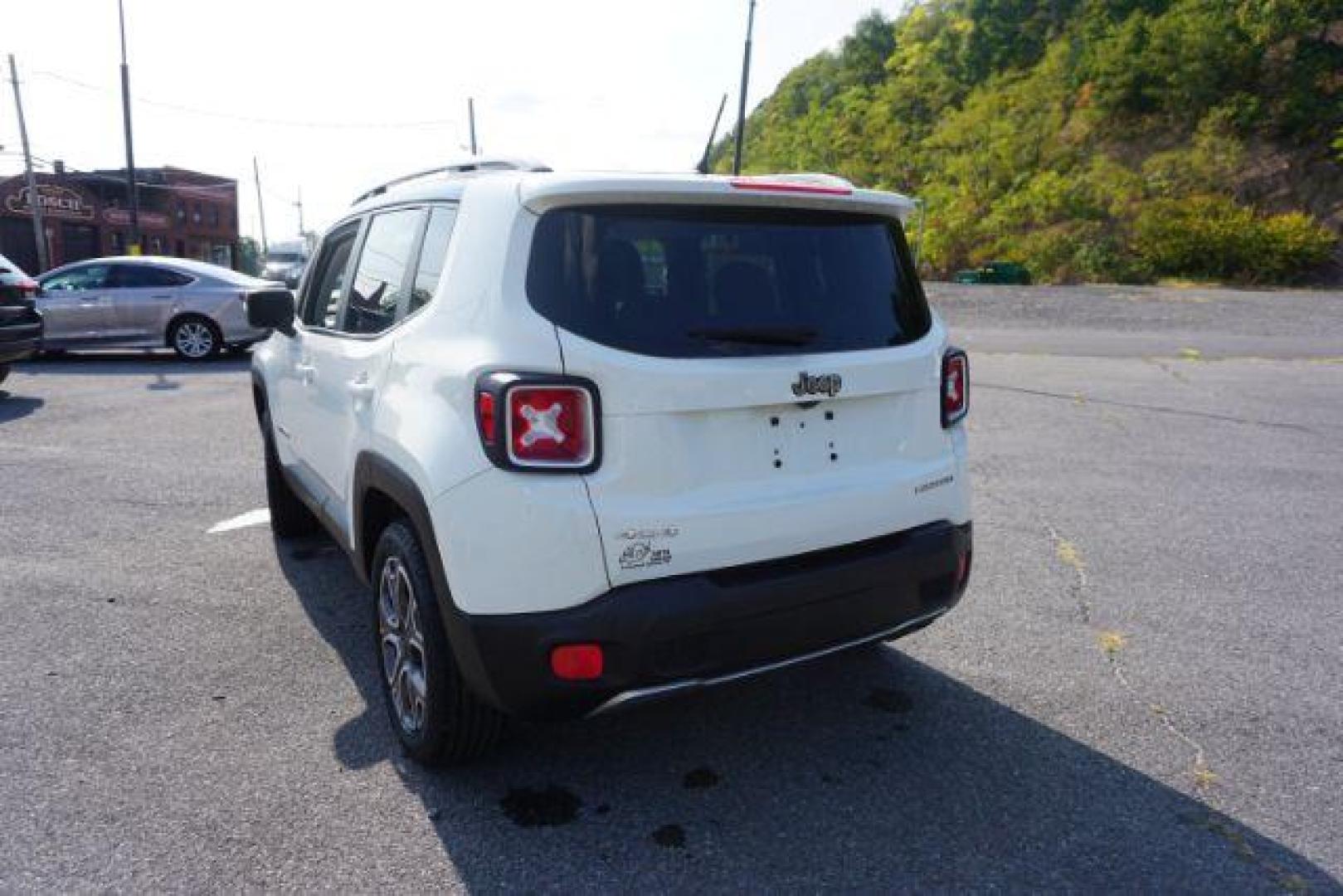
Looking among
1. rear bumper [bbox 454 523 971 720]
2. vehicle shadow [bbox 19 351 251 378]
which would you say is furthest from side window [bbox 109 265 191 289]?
rear bumper [bbox 454 523 971 720]

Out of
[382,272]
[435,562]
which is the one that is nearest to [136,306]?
[382,272]

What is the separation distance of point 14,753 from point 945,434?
10.5 ft

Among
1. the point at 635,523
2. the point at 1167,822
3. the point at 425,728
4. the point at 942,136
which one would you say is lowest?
the point at 1167,822

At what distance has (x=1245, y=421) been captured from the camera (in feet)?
28.7

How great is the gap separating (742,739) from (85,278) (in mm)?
13578

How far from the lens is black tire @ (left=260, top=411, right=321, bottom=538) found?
4.92m

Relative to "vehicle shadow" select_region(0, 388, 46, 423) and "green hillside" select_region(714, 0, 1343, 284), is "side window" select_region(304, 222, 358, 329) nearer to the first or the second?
"vehicle shadow" select_region(0, 388, 46, 423)

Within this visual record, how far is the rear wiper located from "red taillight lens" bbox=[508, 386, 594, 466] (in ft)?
1.27

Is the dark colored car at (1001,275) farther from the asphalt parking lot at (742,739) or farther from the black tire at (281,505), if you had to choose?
the black tire at (281,505)

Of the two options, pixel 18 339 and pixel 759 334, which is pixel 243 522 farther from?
pixel 18 339

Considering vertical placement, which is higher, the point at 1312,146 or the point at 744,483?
the point at 1312,146

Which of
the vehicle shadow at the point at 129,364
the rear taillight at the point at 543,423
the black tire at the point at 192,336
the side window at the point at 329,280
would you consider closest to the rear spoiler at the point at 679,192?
the rear taillight at the point at 543,423

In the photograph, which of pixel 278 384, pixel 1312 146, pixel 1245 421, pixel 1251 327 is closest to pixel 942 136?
pixel 1312 146

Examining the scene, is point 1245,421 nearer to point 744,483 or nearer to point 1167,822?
point 1167,822
